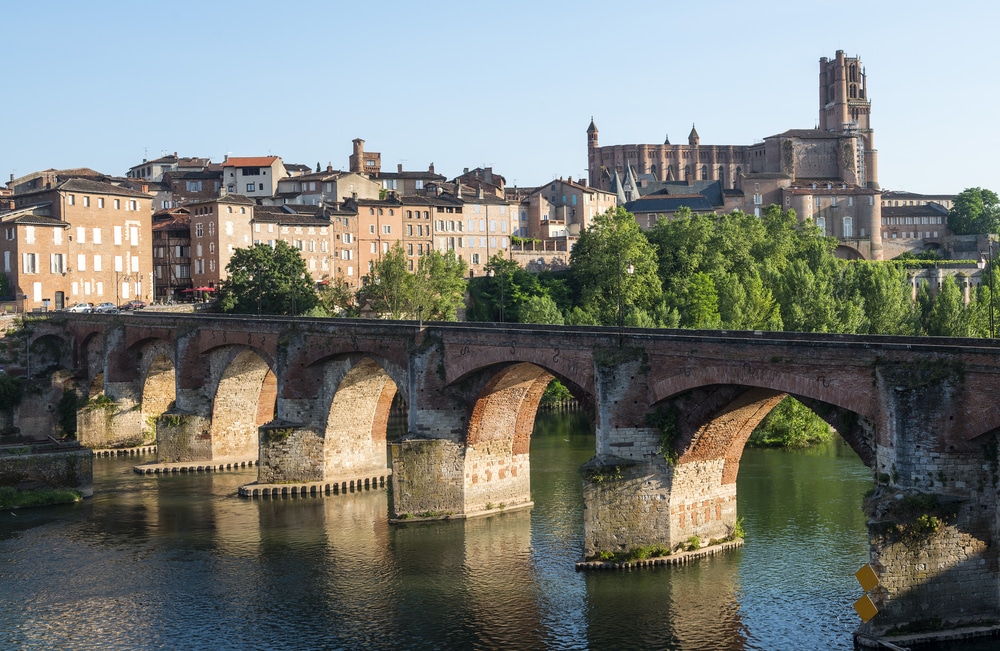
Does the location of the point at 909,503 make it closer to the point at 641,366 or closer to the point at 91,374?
the point at 641,366

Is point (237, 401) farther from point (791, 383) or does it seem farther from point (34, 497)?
point (791, 383)

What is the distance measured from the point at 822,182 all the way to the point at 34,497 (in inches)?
4543

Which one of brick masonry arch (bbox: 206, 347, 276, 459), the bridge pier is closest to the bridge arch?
brick masonry arch (bbox: 206, 347, 276, 459)

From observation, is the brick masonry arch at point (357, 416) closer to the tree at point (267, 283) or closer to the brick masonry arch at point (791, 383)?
the brick masonry arch at point (791, 383)

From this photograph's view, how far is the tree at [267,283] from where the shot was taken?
300ft

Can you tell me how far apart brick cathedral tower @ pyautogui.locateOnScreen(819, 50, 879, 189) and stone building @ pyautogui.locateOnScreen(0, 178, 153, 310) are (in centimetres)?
11029

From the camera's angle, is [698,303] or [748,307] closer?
[748,307]

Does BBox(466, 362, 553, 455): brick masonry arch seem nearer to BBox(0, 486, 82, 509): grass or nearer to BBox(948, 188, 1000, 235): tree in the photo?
BBox(0, 486, 82, 509): grass

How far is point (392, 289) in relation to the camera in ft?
315

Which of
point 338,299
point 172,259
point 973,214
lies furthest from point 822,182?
point 172,259

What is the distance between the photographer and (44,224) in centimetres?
9006

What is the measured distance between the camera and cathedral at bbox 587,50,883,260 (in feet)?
443

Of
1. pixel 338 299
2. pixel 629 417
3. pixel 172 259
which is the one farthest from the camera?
pixel 172 259

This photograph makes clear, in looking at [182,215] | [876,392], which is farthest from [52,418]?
[876,392]
